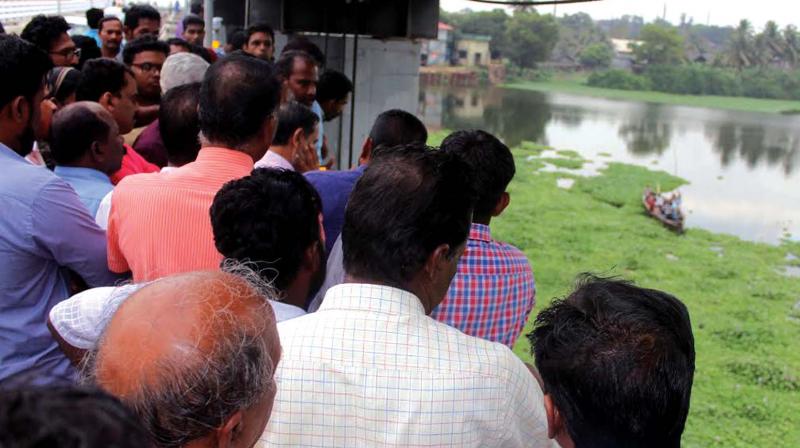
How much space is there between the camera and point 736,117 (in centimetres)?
4084

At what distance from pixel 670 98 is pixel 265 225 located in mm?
51130

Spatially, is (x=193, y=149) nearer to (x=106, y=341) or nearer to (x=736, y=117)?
(x=106, y=341)

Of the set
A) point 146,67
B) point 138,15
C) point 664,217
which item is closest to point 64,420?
point 146,67

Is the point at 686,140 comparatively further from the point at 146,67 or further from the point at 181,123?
the point at 181,123

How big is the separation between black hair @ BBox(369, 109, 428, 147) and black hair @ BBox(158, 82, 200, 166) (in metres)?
0.74

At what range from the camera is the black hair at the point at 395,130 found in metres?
2.99

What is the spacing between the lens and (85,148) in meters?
2.45

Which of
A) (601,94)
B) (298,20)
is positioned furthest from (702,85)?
(298,20)

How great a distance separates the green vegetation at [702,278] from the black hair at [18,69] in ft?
8.61

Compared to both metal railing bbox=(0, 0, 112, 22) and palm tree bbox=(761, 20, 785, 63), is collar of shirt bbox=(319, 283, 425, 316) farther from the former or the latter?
palm tree bbox=(761, 20, 785, 63)

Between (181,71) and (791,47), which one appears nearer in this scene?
(181,71)

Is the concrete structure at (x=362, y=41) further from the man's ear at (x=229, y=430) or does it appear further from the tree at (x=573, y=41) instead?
the tree at (x=573, y=41)

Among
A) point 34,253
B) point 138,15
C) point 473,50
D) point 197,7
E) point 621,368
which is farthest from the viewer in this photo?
point 473,50

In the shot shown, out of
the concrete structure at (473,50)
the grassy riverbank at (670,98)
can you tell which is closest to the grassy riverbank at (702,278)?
the grassy riverbank at (670,98)
